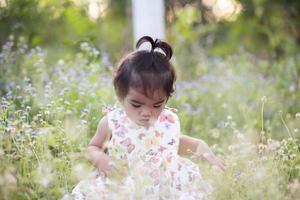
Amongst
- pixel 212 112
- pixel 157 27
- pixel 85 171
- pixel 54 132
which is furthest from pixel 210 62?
pixel 85 171

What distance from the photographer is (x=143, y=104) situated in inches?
115

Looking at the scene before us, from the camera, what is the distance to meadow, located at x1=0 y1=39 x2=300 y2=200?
2766mm

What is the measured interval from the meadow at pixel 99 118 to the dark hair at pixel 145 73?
12.4 inches

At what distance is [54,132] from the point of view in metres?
3.23

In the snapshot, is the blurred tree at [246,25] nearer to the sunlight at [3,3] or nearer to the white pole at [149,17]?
the white pole at [149,17]

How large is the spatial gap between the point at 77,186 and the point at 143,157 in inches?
12.6

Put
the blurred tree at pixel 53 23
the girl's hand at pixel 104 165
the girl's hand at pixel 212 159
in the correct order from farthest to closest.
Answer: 1. the blurred tree at pixel 53 23
2. the girl's hand at pixel 212 159
3. the girl's hand at pixel 104 165

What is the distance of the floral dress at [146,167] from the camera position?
8.67 ft

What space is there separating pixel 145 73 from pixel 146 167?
1.39ft

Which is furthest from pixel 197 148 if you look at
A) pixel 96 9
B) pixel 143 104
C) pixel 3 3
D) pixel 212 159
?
pixel 96 9

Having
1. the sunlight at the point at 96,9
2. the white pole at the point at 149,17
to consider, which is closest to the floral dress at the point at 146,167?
the white pole at the point at 149,17

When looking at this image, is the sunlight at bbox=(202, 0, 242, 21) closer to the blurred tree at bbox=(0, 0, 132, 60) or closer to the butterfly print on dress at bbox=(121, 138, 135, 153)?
the blurred tree at bbox=(0, 0, 132, 60)

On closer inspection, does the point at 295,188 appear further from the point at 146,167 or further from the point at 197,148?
the point at 197,148

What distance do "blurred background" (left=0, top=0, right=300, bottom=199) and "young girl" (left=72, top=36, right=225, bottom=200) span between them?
0.11 m
